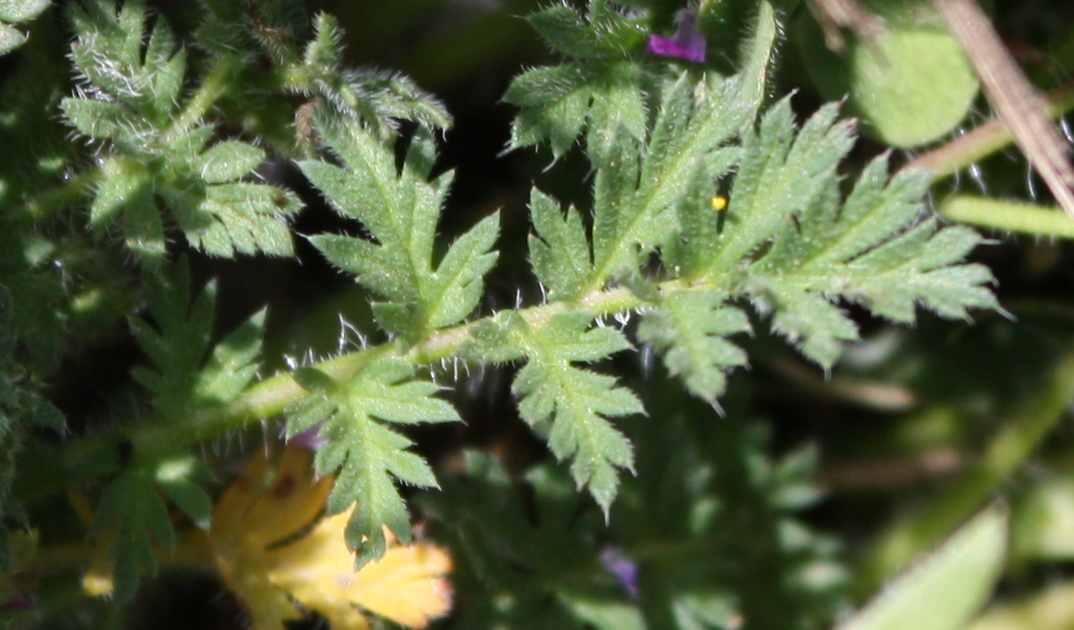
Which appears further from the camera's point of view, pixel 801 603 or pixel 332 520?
pixel 801 603

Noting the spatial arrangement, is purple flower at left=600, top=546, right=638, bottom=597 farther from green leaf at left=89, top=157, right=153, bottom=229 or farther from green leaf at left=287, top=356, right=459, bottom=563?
green leaf at left=89, top=157, right=153, bottom=229

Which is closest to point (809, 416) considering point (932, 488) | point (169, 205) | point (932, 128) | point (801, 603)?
point (932, 488)

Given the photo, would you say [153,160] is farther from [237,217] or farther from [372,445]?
[372,445]

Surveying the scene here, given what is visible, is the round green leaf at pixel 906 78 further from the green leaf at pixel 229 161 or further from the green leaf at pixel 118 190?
the green leaf at pixel 118 190

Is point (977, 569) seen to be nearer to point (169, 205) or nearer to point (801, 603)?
point (801, 603)

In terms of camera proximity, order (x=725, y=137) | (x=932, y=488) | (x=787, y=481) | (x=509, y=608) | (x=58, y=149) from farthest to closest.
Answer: (x=932, y=488)
(x=787, y=481)
(x=509, y=608)
(x=58, y=149)
(x=725, y=137)

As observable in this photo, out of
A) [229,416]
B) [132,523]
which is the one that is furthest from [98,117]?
[132,523]
